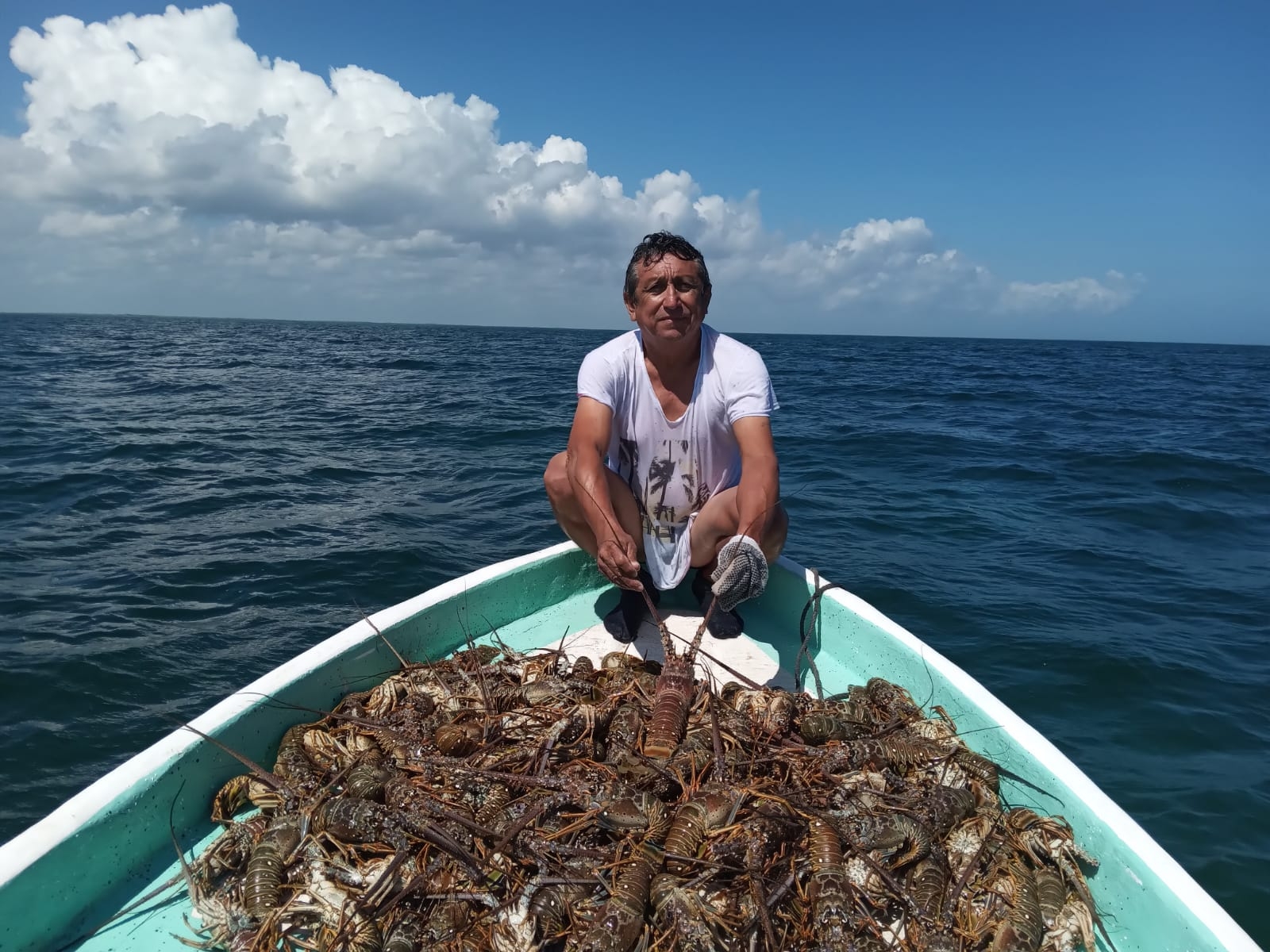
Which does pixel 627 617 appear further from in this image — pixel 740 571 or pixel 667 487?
pixel 740 571

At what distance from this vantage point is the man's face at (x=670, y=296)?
12.5 feet

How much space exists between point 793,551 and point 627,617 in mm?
6181

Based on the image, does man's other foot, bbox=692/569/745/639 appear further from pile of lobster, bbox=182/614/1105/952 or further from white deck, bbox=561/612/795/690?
pile of lobster, bbox=182/614/1105/952

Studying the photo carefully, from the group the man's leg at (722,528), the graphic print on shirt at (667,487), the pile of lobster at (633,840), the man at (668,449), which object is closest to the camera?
the pile of lobster at (633,840)

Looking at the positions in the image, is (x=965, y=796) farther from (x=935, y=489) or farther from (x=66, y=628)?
(x=935, y=489)

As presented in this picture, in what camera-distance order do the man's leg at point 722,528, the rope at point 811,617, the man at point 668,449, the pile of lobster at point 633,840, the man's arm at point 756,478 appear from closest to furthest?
the pile of lobster at point 633,840, the man's arm at point 756,478, the man at point 668,449, the man's leg at point 722,528, the rope at point 811,617

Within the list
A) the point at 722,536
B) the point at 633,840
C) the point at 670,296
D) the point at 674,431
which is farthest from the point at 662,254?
the point at 633,840

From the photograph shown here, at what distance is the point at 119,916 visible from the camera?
89.4 inches

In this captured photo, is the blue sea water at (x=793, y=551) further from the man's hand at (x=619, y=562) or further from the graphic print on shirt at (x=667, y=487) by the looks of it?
the man's hand at (x=619, y=562)

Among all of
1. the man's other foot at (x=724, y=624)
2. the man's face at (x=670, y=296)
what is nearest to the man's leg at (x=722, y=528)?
the man's other foot at (x=724, y=624)

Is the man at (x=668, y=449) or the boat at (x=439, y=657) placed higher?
the man at (x=668, y=449)

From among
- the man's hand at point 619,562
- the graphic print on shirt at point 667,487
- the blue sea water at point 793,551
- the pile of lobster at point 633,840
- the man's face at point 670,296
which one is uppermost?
the man's face at point 670,296

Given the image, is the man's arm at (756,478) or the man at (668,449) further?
the man at (668,449)

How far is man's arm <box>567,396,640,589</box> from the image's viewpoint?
12.3ft
